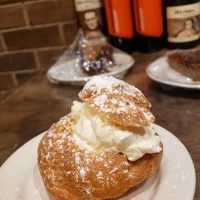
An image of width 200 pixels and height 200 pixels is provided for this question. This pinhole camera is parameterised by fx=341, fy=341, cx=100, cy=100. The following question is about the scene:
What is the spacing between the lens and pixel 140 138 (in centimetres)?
52

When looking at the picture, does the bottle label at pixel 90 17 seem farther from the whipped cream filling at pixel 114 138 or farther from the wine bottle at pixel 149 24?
the whipped cream filling at pixel 114 138

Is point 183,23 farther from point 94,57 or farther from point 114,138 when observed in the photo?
point 114,138

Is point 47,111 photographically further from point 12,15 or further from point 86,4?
point 12,15

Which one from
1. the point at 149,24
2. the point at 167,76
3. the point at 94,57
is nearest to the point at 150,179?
the point at 167,76

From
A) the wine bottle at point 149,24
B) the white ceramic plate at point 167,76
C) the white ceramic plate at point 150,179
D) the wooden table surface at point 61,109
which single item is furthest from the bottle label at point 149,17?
the white ceramic plate at point 150,179

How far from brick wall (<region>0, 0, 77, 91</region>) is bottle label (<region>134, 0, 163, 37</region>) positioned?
0.28 m

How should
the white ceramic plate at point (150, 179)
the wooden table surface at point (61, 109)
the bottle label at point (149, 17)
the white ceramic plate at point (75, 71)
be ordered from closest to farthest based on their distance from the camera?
the white ceramic plate at point (150, 179)
the wooden table surface at point (61, 109)
the white ceramic plate at point (75, 71)
the bottle label at point (149, 17)

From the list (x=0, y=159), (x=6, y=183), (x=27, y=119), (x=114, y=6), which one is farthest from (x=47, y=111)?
(x=114, y=6)

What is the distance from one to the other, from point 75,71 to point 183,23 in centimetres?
39

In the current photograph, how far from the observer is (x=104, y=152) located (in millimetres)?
516

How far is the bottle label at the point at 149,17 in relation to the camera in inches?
47.1

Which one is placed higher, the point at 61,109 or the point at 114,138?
the point at 114,138

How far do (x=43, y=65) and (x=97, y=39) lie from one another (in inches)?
15.1

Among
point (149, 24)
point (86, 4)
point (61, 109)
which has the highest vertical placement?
point (86, 4)
